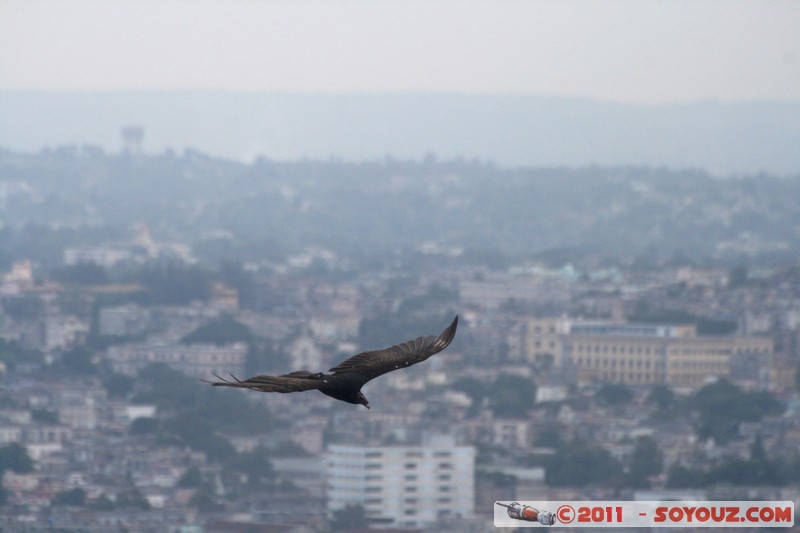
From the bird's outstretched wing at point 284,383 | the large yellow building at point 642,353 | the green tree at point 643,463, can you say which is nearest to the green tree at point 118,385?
the large yellow building at point 642,353

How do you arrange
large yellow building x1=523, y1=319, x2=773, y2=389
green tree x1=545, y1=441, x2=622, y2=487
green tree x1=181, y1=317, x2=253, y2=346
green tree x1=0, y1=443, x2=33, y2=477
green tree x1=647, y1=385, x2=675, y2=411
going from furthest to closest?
green tree x1=181, y1=317, x2=253, y2=346
large yellow building x1=523, y1=319, x2=773, y2=389
green tree x1=647, y1=385, x2=675, y2=411
green tree x1=0, y1=443, x2=33, y2=477
green tree x1=545, y1=441, x2=622, y2=487

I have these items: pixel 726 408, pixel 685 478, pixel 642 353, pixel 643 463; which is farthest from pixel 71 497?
pixel 642 353

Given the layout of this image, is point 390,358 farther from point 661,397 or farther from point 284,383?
point 661,397

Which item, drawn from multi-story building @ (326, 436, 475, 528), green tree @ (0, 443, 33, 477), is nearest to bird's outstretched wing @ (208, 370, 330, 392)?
multi-story building @ (326, 436, 475, 528)

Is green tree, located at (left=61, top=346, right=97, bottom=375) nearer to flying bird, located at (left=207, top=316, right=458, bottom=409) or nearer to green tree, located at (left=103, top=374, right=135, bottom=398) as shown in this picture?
green tree, located at (left=103, top=374, right=135, bottom=398)

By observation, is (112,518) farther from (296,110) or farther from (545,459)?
(296,110)

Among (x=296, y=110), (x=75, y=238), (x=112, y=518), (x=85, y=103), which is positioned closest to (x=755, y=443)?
(x=112, y=518)

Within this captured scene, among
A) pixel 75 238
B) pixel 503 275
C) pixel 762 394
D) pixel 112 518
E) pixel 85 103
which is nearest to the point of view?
pixel 112 518
